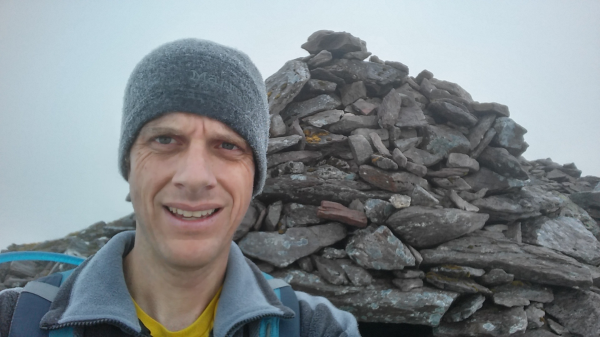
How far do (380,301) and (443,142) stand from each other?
5.39 meters

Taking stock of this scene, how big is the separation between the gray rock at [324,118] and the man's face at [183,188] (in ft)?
24.4

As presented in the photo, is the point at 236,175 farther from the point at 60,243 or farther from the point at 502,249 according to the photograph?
the point at 60,243

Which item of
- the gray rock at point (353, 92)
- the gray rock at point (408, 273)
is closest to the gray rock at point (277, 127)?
the gray rock at point (353, 92)

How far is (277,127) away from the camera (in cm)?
975

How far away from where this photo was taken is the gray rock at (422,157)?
9998 mm

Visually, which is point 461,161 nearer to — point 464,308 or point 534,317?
point 464,308

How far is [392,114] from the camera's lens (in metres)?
10.4

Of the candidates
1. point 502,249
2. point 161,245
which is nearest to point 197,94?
point 161,245

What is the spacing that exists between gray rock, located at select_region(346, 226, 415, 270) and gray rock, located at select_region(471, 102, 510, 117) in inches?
237

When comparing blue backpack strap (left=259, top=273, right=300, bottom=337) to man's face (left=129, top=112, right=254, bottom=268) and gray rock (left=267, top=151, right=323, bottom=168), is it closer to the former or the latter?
man's face (left=129, top=112, right=254, bottom=268)

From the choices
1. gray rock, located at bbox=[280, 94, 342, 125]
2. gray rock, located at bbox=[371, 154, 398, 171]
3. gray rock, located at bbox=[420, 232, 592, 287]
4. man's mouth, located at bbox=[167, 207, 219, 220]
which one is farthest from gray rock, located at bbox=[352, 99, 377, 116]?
man's mouth, located at bbox=[167, 207, 219, 220]

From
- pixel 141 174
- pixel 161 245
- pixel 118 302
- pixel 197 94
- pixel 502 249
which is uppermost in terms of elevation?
pixel 197 94

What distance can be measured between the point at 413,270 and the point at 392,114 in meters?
4.67

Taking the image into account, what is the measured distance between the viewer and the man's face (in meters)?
2.62
